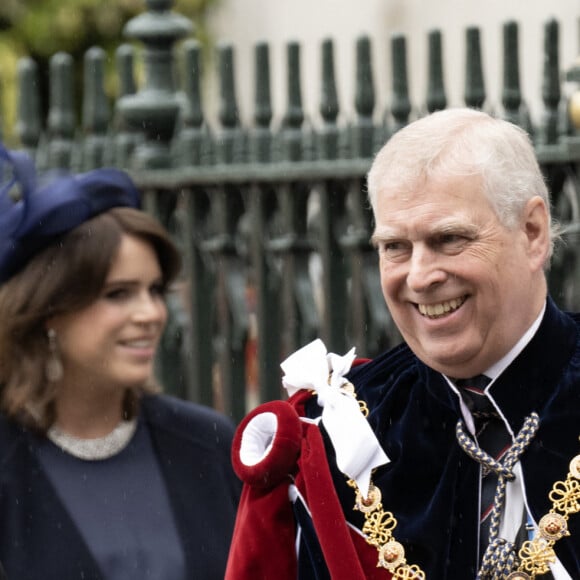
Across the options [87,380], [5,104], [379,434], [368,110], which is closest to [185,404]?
[87,380]

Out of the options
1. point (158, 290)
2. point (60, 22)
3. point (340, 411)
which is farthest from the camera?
point (60, 22)

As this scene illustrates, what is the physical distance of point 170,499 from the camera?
5.32 m

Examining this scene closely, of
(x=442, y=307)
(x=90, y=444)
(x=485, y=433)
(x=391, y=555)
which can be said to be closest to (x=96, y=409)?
(x=90, y=444)

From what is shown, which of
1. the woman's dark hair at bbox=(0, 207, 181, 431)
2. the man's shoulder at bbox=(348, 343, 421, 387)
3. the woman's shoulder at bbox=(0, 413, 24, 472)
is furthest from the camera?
the woman's dark hair at bbox=(0, 207, 181, 431)

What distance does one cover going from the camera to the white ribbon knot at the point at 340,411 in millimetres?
3783

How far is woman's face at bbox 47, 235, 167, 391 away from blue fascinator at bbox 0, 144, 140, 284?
0.17m

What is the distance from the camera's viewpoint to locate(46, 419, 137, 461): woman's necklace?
5297 millimetres

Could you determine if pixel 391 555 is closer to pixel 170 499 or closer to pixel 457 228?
pixel 457 228

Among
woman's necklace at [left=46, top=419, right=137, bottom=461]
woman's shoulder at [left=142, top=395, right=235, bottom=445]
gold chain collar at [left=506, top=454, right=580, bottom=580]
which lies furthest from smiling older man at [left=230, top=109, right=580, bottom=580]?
woman's shoulder at [left=142, top=395, right=235, bottom=445]

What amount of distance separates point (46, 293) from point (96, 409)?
1.30 feet

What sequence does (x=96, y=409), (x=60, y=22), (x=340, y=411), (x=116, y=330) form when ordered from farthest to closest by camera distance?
(x=60, y=22)
(x=116, y=330)
(x=96, y=409)
(x=340, y=411)

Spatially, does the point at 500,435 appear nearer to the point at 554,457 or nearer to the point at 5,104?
the point at 554,457

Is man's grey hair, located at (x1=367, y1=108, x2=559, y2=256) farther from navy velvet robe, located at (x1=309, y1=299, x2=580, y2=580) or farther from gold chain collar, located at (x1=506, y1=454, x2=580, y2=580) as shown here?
gold chain collar, located at (x1=506, y1=454, x2=580, y2=580)

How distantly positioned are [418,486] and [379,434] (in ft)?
0.50
